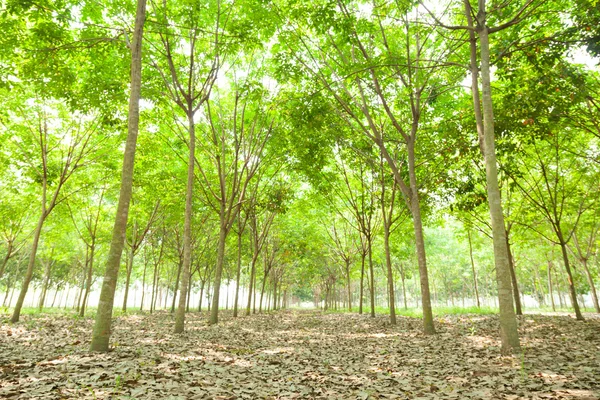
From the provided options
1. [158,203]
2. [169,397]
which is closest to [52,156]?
[158,203]

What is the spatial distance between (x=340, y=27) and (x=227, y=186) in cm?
1224

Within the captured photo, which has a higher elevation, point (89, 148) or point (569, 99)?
point (89, 148)

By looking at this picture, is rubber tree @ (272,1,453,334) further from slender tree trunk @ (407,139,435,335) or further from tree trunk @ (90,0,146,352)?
tree trunk @ (90,0,146,352)

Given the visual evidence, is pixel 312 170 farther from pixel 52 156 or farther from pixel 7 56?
pixel 52 156

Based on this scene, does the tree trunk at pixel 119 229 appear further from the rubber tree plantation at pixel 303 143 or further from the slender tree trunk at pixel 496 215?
the slender tree trunk at pixel 496 215

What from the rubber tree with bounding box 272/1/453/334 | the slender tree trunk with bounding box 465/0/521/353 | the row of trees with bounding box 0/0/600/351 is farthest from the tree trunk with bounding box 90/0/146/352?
the slender tree trunk with bounding box 465/0/521/353

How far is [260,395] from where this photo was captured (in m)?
4.92

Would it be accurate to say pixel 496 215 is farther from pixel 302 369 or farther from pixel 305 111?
pixel 305 111

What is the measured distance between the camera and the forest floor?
4707 mm

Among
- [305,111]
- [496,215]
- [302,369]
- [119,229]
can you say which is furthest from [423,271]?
[119,229]

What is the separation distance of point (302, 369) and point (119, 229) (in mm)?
5299

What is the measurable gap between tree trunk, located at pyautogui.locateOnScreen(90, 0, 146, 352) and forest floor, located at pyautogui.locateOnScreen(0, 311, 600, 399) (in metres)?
0.56

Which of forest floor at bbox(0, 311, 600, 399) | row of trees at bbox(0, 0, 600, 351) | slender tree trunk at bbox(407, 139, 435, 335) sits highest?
row of trees at bbox(0, 0, 600, 351)

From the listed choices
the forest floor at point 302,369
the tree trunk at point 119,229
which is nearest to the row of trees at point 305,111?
the tree trunk at point 119,229
